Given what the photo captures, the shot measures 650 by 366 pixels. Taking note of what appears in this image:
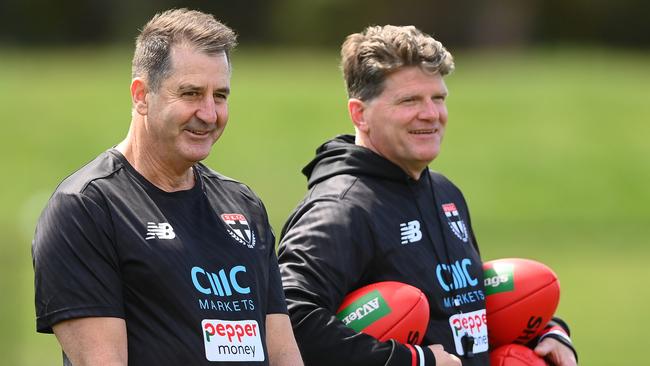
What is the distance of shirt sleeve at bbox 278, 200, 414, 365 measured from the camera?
5031 millimetres

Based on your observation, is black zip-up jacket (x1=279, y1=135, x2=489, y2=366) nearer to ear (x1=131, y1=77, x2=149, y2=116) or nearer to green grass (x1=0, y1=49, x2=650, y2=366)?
ear (x1=131, y1=77, x2=149, y2=116)

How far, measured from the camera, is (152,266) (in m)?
4.24

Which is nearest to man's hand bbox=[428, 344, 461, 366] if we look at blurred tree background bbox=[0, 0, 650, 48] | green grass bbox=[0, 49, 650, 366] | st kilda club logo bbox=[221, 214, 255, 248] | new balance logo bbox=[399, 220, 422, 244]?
new balance logo bbox=[399, 220, 422, 244]

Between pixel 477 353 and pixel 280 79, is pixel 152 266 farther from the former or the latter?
pixel 280 79

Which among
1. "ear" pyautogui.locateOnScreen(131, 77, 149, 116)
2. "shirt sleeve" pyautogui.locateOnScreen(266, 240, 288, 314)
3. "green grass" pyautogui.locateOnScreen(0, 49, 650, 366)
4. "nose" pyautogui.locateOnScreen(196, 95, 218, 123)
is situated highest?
"ear" pyautogui.locateOnScreen(131, 77, 149, 116)

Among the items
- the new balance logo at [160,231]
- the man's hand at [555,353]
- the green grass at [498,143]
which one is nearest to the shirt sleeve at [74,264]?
the new balance logo at [160,231]

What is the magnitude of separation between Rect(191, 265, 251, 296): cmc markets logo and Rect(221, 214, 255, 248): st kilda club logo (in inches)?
4.4

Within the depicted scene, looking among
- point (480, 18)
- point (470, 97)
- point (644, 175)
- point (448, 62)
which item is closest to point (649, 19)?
point (480, 18)

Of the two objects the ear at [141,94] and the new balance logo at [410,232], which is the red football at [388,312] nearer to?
the new balance logo at [410,232]

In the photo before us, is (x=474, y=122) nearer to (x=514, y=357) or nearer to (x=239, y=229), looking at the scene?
(x=514, y=357)

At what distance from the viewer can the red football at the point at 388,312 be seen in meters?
5.09

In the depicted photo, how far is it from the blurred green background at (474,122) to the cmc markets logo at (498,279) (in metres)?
4.45

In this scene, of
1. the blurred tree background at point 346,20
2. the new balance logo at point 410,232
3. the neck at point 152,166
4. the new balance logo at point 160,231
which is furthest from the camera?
the blurred tree background at point 346,20

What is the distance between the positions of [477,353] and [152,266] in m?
1.62
